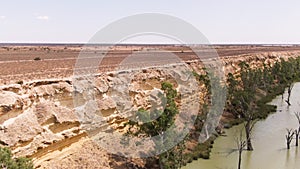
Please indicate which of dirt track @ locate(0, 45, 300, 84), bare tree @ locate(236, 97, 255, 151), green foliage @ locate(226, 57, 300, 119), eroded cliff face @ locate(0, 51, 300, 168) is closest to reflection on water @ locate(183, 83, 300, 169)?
bare tree @ locate(236, 97, 255, 151)

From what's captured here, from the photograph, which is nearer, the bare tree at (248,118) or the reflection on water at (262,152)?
the reflection on water at (262,152)

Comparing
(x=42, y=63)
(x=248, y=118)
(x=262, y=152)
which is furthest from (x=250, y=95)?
(x=42, y=63)

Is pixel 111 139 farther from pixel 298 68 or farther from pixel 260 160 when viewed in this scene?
pixel 298 68

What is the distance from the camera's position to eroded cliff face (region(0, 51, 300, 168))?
56.7 ft

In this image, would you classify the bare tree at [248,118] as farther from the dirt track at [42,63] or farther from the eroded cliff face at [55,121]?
the dirt track at [42,63]

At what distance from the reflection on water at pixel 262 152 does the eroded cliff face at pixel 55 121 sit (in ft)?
19.9

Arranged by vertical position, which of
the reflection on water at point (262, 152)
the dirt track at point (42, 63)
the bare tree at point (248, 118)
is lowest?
the reflection on water at point (262, 152)

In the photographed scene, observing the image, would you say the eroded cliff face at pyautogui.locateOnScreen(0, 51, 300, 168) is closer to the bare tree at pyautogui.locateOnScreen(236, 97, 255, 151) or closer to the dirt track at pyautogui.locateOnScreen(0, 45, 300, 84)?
the dirt track at pyautogui.locateOnScreen(0, 45, 300, 84)

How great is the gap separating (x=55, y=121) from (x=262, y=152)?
15.6 m

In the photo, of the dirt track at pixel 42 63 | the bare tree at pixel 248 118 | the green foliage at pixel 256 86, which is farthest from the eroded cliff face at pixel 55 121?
the green foliage at pixel 256 86

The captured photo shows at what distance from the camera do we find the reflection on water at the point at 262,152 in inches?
942

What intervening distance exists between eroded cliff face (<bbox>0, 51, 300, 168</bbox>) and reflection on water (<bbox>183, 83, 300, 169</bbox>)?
606 centimetres

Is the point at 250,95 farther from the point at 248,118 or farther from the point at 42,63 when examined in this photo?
the point at 42,63

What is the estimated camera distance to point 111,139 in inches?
897
